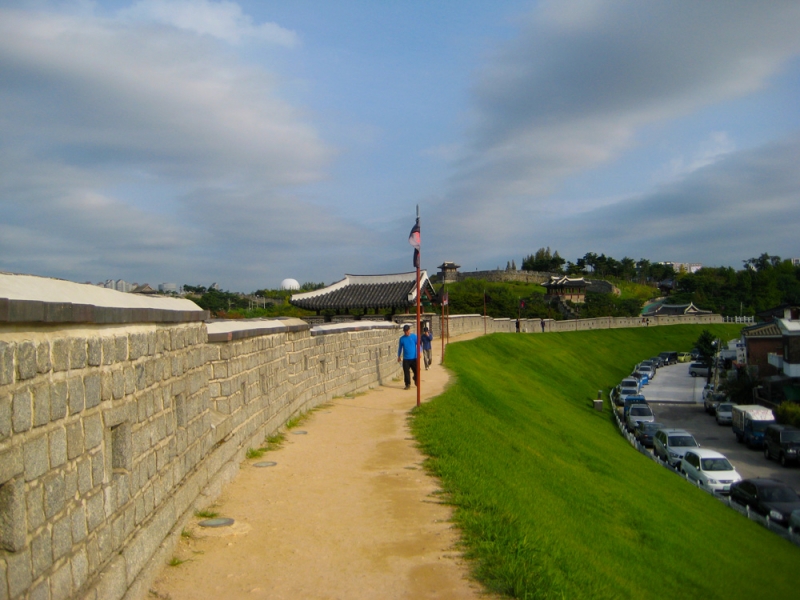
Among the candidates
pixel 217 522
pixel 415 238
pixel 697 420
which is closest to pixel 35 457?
pixel 217 522

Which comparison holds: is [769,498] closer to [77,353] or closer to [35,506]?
[77,353]

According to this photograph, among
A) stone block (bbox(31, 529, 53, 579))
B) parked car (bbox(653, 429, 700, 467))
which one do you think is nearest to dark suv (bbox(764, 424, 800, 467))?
parked car (bbox(653, 429, 700, 467))

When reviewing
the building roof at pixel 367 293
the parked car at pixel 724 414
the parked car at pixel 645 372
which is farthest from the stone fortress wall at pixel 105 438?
the parked car at pixel 645 372

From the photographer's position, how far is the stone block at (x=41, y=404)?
3.54 metres

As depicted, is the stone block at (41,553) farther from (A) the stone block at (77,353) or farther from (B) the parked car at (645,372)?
(B) the parked car at (645,372)

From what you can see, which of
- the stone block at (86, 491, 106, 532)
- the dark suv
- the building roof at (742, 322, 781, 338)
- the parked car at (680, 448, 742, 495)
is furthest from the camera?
the building roof at (742, 322, 781, 338)

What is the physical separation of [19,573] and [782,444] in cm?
2787

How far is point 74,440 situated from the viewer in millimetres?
4016

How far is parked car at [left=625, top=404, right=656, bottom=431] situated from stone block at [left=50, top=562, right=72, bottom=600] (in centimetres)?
2934

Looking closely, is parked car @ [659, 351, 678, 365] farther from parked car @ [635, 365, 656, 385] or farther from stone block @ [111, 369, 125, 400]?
stone block @ [111, 369, 125, 400]

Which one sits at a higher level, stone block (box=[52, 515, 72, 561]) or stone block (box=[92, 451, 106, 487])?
stone block (box=[92, 451, 106, 487])

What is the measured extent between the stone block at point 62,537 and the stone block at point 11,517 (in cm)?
39

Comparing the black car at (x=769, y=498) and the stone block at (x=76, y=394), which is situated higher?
the stone block at (x=76, y=394)

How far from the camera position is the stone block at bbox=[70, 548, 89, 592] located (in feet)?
12.8
